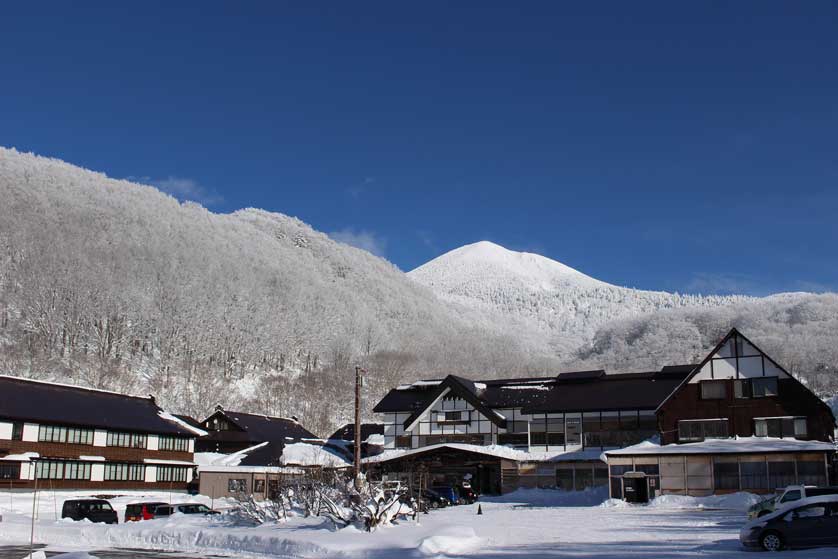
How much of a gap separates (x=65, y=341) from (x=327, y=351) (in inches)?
2082

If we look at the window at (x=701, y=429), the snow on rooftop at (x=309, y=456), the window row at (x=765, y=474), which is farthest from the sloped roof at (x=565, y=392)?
the window row at (x=765, y=474)

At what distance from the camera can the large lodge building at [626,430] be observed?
4184 cm

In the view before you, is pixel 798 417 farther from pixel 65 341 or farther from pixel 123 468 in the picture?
pixel 65 341

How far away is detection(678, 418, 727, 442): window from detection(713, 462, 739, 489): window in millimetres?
4867

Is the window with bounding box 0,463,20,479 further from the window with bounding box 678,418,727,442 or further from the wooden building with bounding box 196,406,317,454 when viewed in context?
the window with bounding box 678,418,727,442

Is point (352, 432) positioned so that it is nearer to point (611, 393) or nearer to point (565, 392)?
point (565, 392)

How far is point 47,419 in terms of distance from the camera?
161 ft

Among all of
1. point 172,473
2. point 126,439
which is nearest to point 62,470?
point 126,439

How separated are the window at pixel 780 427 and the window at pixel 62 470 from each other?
42644 millimetres

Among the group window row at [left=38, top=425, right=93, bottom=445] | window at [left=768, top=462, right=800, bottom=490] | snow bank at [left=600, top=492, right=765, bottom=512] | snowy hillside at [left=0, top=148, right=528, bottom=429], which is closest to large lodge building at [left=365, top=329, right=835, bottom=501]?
window at [left=768, top=462, right=800, bottom=490]

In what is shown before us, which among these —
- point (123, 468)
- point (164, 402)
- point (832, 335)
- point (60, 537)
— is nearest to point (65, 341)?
point (164, 402)

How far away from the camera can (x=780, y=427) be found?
4550 centimetres

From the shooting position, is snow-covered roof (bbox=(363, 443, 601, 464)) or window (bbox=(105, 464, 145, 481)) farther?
window (bbox=(105, 464, 145, 481))

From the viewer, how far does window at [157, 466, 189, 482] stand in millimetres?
58406
